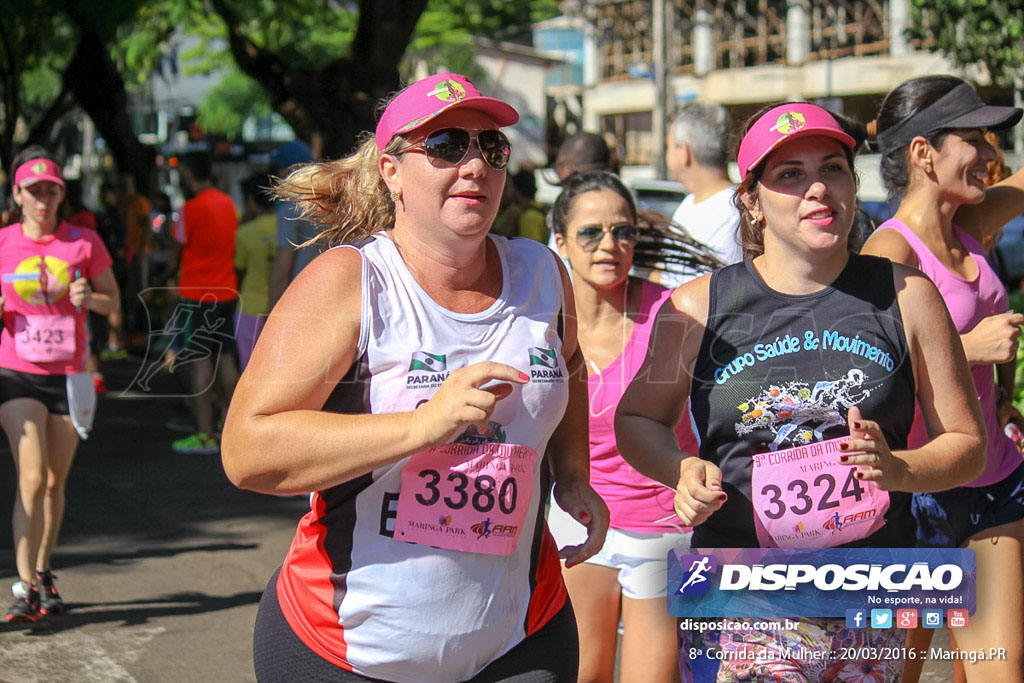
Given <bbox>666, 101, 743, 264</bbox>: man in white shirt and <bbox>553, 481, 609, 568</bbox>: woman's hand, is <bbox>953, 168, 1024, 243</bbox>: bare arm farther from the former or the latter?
<bbox>553, 481, 609, 568</bbox>: woman's hand

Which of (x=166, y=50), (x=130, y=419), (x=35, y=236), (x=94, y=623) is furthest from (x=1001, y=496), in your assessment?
(x=166, y=50)

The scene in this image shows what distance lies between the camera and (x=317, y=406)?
258 cm

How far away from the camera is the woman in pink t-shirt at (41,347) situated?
18.6 feet

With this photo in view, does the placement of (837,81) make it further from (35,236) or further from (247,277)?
(35,236)

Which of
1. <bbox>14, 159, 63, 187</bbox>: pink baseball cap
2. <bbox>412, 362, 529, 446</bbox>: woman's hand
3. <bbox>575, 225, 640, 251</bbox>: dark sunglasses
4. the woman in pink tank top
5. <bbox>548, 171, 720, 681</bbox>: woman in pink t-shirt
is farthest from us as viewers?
<bbox>14, 159, 63, 187</bbox>: pink baseball cap

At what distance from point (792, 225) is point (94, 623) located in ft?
13.5

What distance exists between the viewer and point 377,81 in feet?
40.3

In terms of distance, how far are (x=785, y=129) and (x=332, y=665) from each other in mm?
1604

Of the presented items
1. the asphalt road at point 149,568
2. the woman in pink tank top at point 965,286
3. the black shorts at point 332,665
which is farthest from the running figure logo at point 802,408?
→ the asphalt road at point 149,568

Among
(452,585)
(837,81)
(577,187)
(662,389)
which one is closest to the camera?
(452,585)

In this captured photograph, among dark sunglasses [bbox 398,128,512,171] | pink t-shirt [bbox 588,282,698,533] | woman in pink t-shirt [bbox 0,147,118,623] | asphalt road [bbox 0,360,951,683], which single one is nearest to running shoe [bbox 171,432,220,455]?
asphalt road [bbox 0,360,951,683]

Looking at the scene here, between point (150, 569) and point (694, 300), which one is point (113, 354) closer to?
point (150, 569)

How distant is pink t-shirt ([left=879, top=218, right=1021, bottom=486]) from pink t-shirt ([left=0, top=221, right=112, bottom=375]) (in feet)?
13.1

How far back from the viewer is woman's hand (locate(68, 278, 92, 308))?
5859 mm
